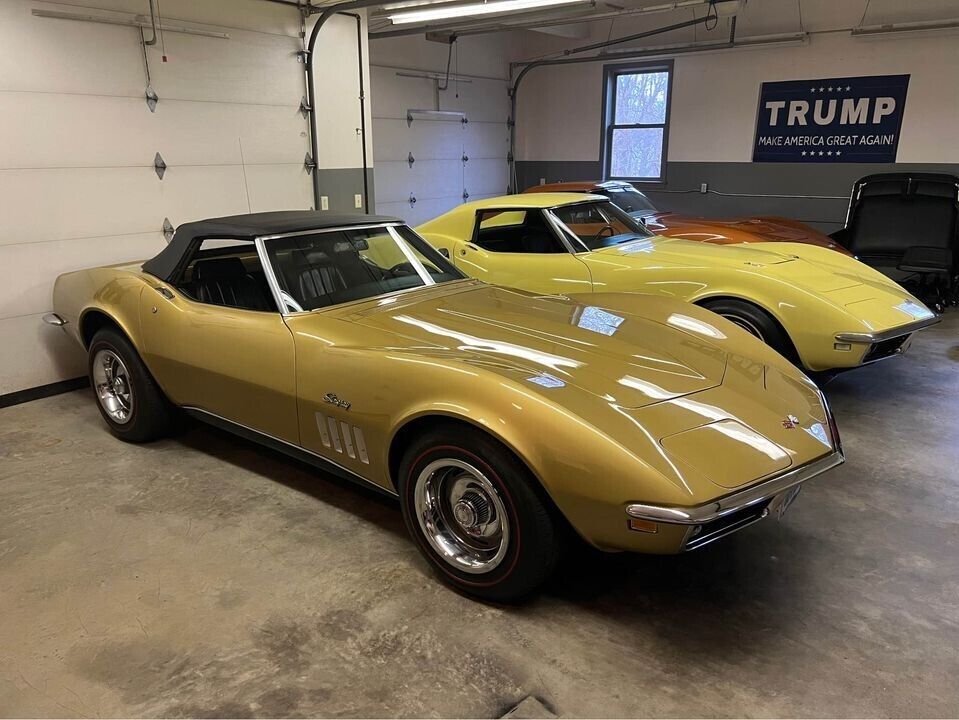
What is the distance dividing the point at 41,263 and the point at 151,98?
1.54 metres

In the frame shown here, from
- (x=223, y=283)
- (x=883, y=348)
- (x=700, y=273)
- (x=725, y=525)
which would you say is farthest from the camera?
(x=700, y=273)

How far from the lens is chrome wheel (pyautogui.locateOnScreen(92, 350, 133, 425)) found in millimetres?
4020

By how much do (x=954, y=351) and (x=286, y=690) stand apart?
20.4 feet

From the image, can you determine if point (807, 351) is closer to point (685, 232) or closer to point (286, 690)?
point (685, 232)

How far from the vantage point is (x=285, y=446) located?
3.17 meters

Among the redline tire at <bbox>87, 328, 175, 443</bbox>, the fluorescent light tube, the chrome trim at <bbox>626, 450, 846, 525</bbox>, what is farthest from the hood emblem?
the fluorescent light tube

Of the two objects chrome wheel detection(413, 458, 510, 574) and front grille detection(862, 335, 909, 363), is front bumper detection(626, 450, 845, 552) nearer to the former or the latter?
chrome wheel detection(413, 458, 510, 574)

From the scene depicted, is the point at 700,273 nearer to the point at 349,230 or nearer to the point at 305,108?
the point at 349,230

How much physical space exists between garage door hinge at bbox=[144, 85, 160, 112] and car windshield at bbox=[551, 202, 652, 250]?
10.7 ft

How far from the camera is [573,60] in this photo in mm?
11078

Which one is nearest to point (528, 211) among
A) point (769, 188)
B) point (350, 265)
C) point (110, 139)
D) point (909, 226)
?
point (350, 265)

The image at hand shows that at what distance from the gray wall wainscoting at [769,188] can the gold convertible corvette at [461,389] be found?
23.9ft

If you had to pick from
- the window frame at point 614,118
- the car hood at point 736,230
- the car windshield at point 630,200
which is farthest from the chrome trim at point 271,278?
the window frame at point 614,118

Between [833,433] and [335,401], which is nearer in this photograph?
[833,433]
